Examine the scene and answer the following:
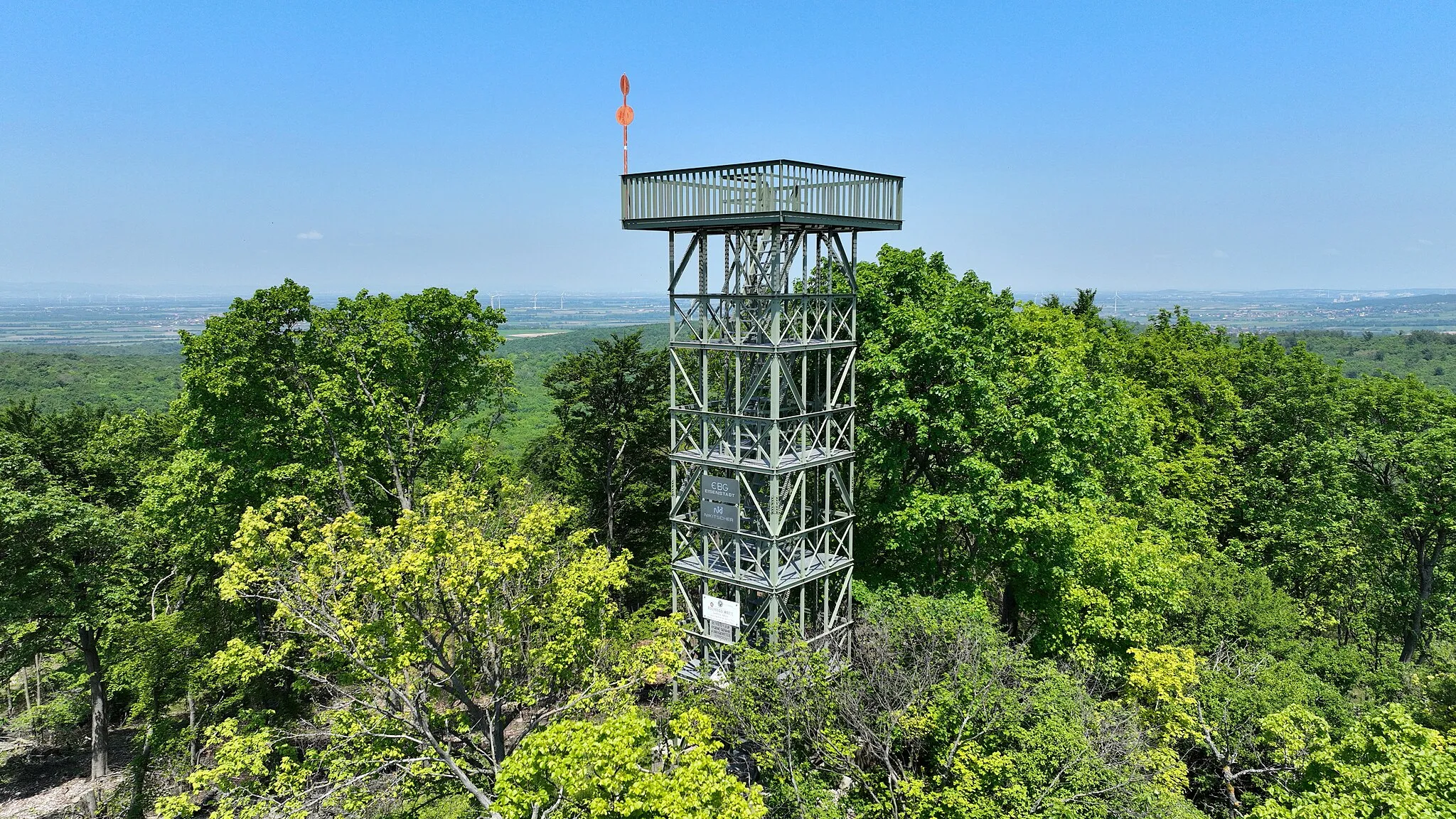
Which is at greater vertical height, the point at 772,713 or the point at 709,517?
the point at 709,517

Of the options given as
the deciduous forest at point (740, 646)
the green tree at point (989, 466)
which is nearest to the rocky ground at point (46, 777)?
the deciduous forest at point (740, 646)

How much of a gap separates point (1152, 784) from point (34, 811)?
959 inches

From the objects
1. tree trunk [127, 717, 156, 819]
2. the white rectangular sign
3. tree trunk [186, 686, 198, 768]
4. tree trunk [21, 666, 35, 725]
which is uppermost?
the white rectangular sign

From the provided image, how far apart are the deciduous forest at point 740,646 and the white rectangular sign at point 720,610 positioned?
155 cm

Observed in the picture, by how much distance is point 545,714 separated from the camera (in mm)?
12289

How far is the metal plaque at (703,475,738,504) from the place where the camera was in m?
14.8

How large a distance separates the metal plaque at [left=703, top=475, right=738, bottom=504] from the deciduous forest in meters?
2.26

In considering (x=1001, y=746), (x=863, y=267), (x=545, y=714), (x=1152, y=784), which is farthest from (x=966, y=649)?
(x=863, y=267)

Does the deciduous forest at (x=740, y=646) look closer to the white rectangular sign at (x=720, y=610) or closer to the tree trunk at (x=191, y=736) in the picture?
the tree trunk at (x=191, y=736)

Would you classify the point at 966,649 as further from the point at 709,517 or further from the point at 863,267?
the point at 863,267

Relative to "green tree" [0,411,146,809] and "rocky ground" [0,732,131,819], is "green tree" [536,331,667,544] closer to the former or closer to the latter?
"green tree" [0,411,146,809]

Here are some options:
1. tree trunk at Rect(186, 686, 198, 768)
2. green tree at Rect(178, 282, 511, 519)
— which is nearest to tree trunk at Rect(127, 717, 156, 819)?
tree trunk at Rect(186, 686, 198, 768)

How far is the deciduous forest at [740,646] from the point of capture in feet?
37.0

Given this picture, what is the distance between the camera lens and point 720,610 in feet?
50.1
